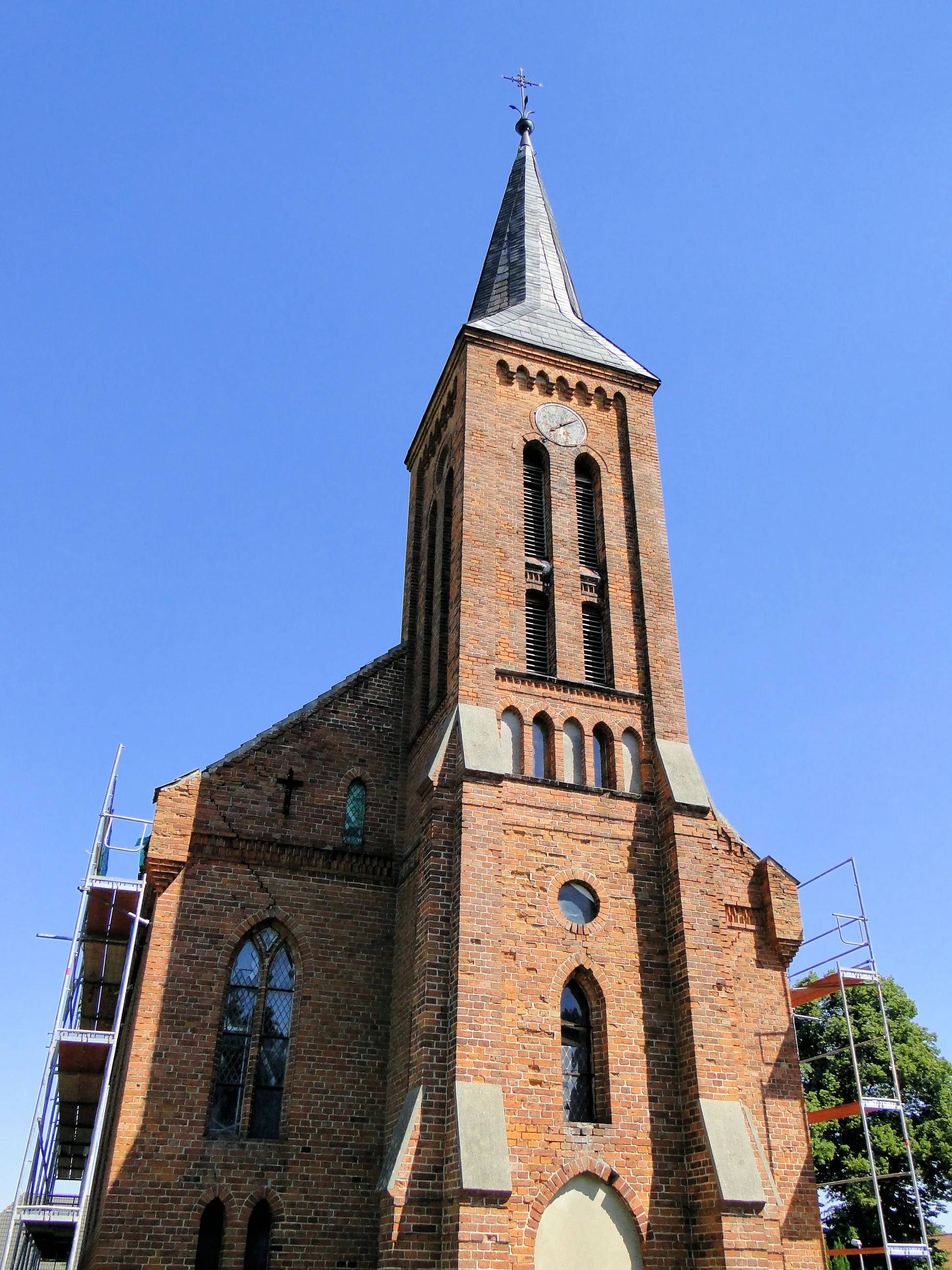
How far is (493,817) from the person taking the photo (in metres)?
13.8

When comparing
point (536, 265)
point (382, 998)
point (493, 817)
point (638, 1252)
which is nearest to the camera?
point (638, 1252)

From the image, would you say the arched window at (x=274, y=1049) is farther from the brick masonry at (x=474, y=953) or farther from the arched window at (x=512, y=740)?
the arched window at (x=512, y=740)

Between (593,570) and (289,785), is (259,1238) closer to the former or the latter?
(289,785)

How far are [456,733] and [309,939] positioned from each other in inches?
154

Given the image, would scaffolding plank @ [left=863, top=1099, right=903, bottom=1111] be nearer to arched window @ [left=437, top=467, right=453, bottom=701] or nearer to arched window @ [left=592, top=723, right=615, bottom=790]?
arched window @ [left=592, top=723, right=615, bottom=790]

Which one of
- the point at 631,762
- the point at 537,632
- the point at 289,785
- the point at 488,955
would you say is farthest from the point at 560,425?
the point at 488,955

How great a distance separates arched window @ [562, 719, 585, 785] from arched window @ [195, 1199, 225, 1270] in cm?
731

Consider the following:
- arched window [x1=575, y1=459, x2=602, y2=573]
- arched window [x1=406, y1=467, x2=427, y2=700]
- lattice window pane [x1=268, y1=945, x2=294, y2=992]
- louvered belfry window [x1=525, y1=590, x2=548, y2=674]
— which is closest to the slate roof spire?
arched window [x1=575, y1=459, x2=602, y2=573]

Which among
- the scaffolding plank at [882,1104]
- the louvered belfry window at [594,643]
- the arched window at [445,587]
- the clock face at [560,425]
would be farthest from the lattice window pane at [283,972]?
the clock face at [560,425]

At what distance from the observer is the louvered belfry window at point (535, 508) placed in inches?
690

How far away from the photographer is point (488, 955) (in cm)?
1273

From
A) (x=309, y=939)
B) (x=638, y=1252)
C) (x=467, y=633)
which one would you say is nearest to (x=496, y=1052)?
(x=638, y=1252)

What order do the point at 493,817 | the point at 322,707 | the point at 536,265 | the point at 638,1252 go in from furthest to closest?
1. the point at 536,265
2. the point at 322,707
3. the point at 493,817
4. the point at 638,1252

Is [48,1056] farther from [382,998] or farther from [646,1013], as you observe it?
[646,1013]
